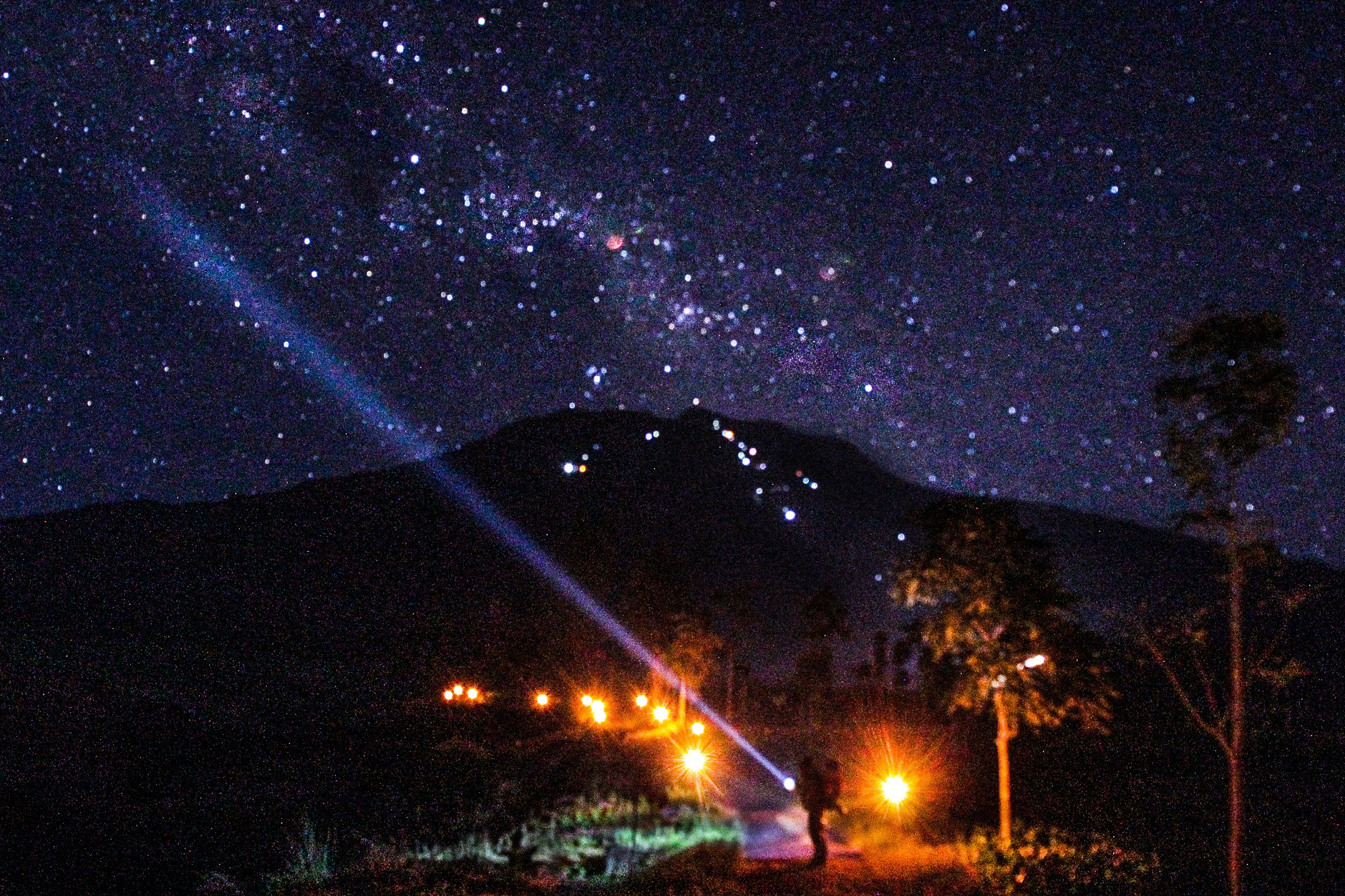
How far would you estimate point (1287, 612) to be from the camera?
1003 centimetres

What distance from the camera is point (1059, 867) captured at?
40.3 ft

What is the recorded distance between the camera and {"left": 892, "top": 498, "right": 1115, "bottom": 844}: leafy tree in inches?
513

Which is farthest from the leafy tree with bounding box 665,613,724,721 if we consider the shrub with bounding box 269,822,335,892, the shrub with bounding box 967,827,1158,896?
the shrub with bounding box 967,827,1158,896

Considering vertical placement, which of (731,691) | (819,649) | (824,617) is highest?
(824,617)

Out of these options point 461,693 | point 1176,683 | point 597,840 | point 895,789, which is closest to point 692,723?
point 461,693

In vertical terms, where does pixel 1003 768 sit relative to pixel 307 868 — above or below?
above

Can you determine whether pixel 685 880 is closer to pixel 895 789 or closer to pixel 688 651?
pixel 895 789

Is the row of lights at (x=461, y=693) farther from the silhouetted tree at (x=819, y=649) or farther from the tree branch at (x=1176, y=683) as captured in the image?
the tree branch at (x=1176, y=683)

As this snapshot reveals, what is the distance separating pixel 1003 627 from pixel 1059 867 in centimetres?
305

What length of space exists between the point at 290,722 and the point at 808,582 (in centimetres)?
8707

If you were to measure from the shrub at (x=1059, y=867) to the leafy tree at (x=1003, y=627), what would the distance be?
505mm

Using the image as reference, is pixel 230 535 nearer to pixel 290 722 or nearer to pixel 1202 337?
pixel 290 722

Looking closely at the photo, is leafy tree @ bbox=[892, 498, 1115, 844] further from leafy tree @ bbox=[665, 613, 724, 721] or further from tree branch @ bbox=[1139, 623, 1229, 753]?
leafy tree @ bbox=[665, 613, 724, 721]

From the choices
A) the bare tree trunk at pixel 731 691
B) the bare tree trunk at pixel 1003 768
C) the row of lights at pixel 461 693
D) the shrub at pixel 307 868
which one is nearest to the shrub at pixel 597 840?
the shrub at pixel 307 868
